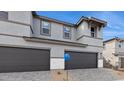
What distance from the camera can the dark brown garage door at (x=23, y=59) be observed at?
8.27 meters

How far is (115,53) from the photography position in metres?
17.1

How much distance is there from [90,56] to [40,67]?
5.82m

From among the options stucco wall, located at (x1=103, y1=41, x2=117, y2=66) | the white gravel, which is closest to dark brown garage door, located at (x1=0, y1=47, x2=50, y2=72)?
the white gravel

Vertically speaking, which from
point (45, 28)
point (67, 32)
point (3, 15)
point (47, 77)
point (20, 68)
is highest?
point (3, 15)

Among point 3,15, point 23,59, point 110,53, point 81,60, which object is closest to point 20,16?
point 3,15

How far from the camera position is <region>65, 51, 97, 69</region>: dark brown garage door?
443 inches

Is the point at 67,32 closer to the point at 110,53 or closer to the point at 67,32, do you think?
the point at 67,32

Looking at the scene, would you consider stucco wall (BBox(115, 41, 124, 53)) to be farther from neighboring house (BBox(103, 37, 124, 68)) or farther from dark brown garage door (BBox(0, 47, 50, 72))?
dark brown garage door (BBox(0, 47, 50, 72))

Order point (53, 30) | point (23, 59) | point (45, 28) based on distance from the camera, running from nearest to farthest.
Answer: point (23, 59)
point (45, 28)
point (53, 30)

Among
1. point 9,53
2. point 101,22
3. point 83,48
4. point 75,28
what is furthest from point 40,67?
point 101,22

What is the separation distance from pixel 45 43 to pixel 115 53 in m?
12.1

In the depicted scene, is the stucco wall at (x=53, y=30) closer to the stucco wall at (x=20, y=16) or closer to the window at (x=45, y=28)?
the window at (x=45, y=28)

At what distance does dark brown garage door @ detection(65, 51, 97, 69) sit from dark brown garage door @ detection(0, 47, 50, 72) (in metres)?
2.40
